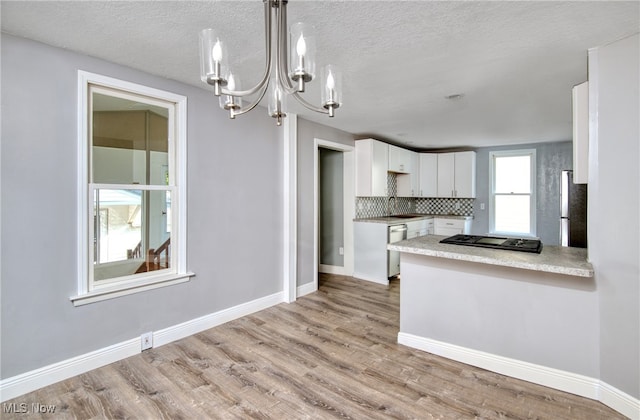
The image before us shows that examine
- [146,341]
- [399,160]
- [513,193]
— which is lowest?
[146,341]

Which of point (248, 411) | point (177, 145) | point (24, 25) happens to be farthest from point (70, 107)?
point (248, 411)

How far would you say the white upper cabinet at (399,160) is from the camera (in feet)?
17.0

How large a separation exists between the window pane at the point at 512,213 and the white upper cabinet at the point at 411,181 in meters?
1.56

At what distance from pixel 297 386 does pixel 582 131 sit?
2562mm

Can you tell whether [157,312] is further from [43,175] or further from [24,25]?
[24,25]

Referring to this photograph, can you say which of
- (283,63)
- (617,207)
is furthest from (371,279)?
(283,63)

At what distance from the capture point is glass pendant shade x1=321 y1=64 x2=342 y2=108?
4.83 feet

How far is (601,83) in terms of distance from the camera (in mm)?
1900

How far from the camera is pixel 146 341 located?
2.50m

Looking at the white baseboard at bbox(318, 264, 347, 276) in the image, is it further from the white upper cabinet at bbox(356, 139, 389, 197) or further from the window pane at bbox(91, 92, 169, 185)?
the window pane at bbox(91, 92, 169, 185)

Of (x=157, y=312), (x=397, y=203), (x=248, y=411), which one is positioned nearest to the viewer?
(x=248, y=411)

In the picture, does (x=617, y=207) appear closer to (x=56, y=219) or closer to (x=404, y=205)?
(x=56, y=219)

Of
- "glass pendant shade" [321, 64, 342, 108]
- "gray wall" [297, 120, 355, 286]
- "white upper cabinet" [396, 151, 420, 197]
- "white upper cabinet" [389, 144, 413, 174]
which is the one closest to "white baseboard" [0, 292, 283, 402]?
"gray wall" [297, 120, 355, 286]

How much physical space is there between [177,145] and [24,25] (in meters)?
1.15
